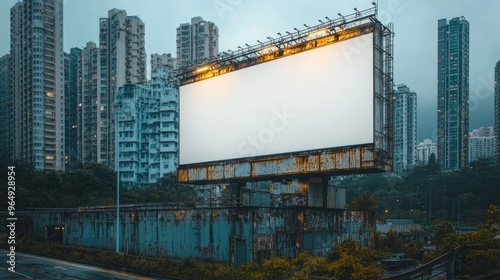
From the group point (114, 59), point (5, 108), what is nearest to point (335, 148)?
point (114, 59)

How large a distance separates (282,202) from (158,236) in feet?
33.9

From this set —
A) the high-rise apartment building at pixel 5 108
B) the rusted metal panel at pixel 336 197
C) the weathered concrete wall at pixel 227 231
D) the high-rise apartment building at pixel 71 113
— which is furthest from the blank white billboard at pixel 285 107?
the high-rise apartment building at pixel 71 113

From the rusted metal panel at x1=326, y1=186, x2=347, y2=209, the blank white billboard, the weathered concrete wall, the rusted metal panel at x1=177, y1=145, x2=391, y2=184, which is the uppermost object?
the blank white billboard

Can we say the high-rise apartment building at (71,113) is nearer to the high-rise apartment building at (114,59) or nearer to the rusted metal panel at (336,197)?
the high-rise apartment building at (114,59)

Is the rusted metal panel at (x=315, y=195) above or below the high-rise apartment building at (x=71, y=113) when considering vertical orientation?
below

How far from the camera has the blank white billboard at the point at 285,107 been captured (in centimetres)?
3262

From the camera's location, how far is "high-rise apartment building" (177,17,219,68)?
163m

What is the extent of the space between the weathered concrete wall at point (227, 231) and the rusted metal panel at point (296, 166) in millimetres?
3451

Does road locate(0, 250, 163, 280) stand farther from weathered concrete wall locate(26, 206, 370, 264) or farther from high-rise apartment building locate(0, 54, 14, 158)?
high-rise apartment building locate(0, 54, 14, 158)

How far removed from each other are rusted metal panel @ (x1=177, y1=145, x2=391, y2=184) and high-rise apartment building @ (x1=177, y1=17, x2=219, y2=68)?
123m

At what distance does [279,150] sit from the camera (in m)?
36.5

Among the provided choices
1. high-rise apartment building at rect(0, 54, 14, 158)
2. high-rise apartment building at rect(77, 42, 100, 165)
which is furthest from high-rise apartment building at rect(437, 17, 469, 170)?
high-rise apartment building at rect(0, 54, 14, 158)

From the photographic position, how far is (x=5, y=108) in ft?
487

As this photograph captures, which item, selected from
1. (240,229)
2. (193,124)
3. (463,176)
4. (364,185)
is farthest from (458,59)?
(240,229)
